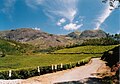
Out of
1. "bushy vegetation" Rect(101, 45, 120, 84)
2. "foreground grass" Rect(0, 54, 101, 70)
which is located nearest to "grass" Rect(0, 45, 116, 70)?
"foreground grass" Rect(0, 54, 101, 70)

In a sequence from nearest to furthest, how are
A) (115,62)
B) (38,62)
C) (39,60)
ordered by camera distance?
(115,62)
(38,62)
(39,60)

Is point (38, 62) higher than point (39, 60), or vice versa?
point (39, 60)

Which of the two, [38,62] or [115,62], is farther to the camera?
[38,62]

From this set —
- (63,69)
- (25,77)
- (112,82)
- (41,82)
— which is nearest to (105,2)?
(112,82)

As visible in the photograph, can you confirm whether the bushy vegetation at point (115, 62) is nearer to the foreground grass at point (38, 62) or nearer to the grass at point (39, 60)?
the grass at point (39, 60)

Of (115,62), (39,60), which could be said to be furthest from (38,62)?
(115,62)

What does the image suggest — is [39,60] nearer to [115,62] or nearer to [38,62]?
[38,62]

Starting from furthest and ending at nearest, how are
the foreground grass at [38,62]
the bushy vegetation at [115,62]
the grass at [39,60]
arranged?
1. the grass at [39,60]
2. the foreground grass at [38,62]
3. the bushy vegetation at [115,62]

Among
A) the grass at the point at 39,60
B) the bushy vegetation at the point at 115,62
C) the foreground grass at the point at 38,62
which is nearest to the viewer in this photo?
the bushy vegetation at the point at 115,62

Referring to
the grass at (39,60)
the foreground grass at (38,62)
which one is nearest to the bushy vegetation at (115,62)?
the grass at (39,60)

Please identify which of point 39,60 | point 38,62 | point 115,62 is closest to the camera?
point 115,62

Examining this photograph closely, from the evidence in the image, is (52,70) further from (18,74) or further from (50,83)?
(50,83)

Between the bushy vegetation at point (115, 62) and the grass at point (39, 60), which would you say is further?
the grass at point (39, 60)

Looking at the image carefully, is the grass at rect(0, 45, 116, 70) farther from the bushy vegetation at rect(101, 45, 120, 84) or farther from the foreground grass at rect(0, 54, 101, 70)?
the bushy vegetation at rect(101, 45, 120, 84)
